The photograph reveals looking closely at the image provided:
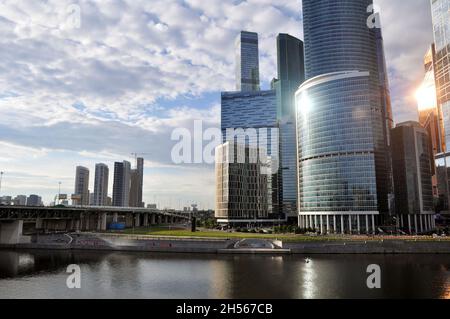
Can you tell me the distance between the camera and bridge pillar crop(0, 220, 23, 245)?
373ft

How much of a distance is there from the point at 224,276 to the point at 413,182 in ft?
517

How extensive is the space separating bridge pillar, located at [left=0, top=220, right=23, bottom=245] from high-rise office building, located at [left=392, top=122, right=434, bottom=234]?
176m

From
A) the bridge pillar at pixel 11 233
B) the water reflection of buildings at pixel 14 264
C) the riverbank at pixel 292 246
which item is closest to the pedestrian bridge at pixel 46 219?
the bridge pillar at pixel 11 233

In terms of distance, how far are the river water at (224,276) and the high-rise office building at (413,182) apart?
4006 inches

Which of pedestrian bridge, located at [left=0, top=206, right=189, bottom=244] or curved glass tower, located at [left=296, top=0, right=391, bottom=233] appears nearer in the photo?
pedestrian bridge, located at [left=0, top=206, right=189, bottom=244]

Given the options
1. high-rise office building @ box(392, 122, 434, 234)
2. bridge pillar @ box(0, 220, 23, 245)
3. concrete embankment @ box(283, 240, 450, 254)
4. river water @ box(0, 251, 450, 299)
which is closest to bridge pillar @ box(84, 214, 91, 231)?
bridge pillar @ box(0, 220, 23, 245)

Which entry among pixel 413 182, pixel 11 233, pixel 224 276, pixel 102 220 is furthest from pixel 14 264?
pixel 413 182

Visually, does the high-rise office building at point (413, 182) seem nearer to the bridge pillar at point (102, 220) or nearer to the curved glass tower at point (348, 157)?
the curved glass tower at point (348, 157)

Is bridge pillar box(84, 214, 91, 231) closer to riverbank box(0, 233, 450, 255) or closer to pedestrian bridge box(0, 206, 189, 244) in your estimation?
pedestrian bridge box(0, 206, 189, 244)

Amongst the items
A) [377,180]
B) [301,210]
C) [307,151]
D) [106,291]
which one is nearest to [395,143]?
[377,180]

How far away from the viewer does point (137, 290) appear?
171ft

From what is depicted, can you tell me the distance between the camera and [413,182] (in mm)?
181375

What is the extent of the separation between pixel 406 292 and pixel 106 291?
44979 mm

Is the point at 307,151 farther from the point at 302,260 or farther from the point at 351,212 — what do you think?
the point at 302,260
